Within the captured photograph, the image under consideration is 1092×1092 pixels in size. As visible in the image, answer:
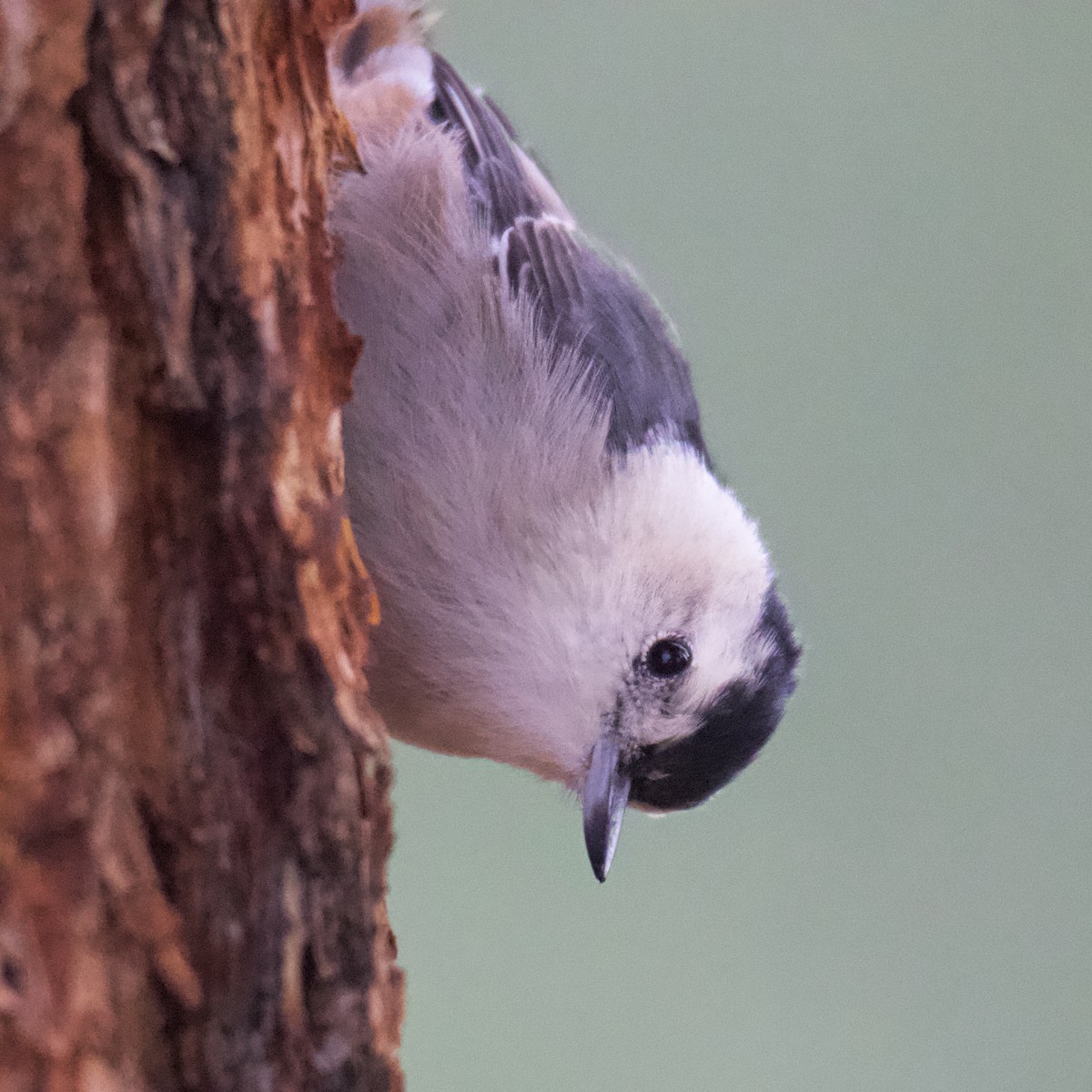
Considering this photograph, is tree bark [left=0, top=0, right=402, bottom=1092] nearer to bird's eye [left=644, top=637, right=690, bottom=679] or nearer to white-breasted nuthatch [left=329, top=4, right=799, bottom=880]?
white-breasted nuthatch [left=329, top=4, right=799, bottom=880]

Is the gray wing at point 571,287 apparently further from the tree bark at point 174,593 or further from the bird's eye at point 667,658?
the tree bark at point 174,593

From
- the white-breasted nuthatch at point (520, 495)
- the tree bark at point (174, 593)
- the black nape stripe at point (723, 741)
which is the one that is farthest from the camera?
the black nape stripe at point (723, 741)

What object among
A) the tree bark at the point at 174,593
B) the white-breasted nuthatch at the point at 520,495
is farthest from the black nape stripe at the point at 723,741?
the tree bark at the point at 174,593

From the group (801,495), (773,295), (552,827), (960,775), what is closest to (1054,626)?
(960,775)

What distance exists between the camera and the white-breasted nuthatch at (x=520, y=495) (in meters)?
1.15

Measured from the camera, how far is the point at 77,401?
55 cm

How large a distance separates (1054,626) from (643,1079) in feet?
3.13

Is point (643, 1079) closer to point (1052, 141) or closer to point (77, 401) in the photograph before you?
point (77, 401)

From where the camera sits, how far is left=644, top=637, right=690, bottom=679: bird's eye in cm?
123

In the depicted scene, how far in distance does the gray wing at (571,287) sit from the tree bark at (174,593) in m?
0.55

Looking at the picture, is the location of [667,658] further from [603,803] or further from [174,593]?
A: [174,593]

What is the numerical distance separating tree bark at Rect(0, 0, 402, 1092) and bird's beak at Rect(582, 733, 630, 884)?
1.72 ft

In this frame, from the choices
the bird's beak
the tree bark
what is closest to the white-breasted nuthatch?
the bird's beak

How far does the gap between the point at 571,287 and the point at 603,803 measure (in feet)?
1.71
